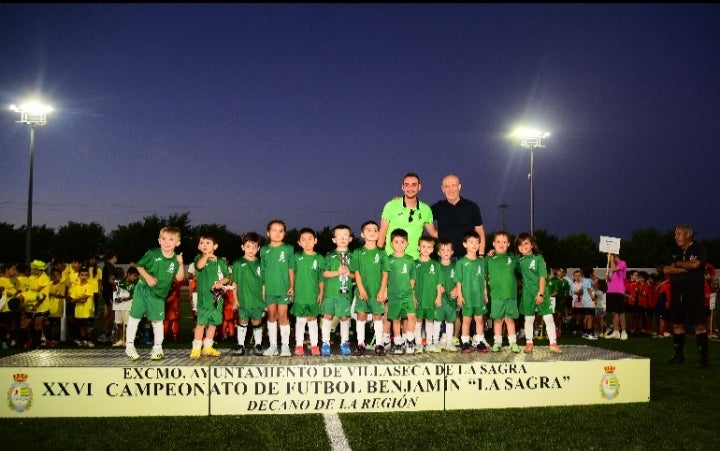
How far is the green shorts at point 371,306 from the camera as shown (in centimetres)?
797

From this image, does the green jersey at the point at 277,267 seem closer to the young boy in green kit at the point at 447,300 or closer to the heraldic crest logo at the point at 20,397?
the young boy in green kit at the point at 447,300

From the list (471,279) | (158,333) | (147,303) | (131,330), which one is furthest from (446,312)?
(131,330)

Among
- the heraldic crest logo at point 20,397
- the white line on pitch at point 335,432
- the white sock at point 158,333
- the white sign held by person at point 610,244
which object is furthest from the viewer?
the white sign held by person at point 610,244

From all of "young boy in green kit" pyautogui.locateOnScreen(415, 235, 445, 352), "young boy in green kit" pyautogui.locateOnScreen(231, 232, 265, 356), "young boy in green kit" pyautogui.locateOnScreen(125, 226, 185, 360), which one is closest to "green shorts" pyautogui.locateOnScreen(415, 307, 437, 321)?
"young boy in green kit" pyautogui.locateOnScreen(415, 235, 445, 352)

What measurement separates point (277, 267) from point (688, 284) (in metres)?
6.55

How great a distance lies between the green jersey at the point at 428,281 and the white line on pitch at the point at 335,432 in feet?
7.70

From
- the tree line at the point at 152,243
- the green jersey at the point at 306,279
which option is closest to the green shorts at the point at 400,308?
the green jersey at the point at 306,279

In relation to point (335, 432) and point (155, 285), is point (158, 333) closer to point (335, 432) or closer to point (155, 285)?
point (155, 285)

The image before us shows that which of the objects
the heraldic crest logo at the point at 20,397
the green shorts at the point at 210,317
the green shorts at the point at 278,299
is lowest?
the heraldic crest logo at the point at 20,397

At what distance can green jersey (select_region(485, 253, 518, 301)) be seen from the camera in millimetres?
8125

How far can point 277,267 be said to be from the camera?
25.6 feet

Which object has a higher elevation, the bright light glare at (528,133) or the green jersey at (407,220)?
the bright light glare at (528,133)

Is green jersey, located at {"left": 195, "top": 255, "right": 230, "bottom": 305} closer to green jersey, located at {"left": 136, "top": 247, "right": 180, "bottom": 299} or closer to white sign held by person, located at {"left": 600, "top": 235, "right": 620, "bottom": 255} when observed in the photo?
green jersey, located at {"left": 136, "top": 247, "right": 180, "bottom": 299}

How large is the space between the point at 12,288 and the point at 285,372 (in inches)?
361
